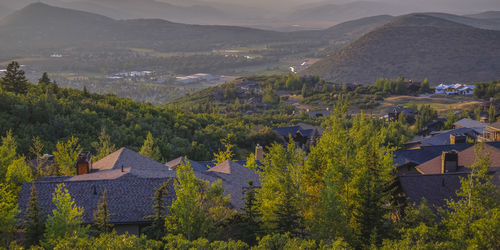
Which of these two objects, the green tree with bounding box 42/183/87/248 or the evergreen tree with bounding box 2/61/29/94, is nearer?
the green tree with bounding box 42/183/87/248

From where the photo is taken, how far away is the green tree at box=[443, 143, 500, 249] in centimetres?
1725

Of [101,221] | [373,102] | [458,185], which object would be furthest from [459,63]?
[101,221]

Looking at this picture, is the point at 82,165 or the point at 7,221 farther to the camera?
the point at 82,165

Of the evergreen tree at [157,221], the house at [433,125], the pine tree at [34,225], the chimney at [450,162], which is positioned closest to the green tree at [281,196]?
the evergreen tree at [157,221]

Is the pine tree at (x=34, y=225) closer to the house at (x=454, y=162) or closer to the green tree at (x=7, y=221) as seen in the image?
the green tree at (x=7, y=221)

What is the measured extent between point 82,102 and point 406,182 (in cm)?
4852

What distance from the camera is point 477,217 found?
747 inches

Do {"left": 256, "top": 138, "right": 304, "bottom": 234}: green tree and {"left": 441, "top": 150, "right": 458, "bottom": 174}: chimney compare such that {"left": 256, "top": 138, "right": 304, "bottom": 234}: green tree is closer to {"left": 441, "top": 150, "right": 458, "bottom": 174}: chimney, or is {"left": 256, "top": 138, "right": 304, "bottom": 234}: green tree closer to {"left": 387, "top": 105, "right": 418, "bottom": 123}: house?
{"left": 441, "top": 150, "right": 458, "bottom": 174}: chimney

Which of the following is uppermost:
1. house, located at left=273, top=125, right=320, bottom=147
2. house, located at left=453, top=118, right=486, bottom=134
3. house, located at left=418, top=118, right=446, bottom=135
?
house, located at left=453, top=118, right=486, bottom=134

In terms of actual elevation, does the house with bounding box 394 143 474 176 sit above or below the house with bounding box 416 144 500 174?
below

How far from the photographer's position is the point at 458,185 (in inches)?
973

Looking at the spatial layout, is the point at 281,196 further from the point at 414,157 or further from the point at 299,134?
the point at 299,134

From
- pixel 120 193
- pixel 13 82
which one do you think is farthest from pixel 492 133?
pixel 13 82

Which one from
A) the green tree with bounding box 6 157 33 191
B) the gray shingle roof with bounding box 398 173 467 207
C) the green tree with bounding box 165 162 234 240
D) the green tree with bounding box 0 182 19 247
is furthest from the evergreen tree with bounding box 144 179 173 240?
the gray shingle roof with bounding box 398 173 467 207
